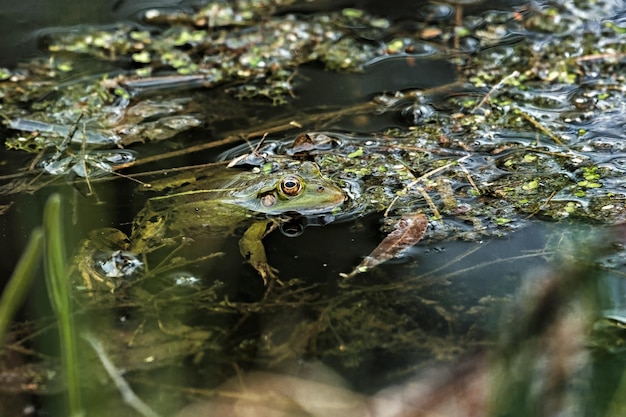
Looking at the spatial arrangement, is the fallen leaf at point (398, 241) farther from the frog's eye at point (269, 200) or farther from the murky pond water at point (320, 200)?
the frog's eye at point (269, 200)

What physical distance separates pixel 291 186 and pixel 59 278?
1581mm

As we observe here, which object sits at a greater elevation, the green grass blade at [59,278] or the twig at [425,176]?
the green grass blade at [59,278]

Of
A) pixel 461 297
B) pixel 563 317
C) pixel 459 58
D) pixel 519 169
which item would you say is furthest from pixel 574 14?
pixel 563 317

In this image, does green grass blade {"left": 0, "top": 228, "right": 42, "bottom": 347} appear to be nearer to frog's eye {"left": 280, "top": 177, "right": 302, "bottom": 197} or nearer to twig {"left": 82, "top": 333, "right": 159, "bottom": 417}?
twig {"left": 82, "top": 333, "right": 159, "bottom": 417}

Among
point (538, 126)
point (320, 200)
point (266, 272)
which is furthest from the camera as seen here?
point (538, 126)

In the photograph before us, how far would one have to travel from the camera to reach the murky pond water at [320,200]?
1854 mm

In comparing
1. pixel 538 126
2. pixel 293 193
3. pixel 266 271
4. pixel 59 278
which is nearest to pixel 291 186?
pixel 293 193

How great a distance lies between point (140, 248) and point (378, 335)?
3.11 ft

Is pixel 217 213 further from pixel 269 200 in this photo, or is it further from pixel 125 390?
pixel 125 390

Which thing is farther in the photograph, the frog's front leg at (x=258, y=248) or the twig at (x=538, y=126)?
the twig at (x=538, y=126)

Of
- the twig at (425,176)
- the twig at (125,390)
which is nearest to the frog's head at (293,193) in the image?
the twig at (425,176)

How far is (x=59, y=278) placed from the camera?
115 centimetres

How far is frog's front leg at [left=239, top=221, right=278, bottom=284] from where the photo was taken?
2439 mm

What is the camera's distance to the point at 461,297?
89.7 inches
